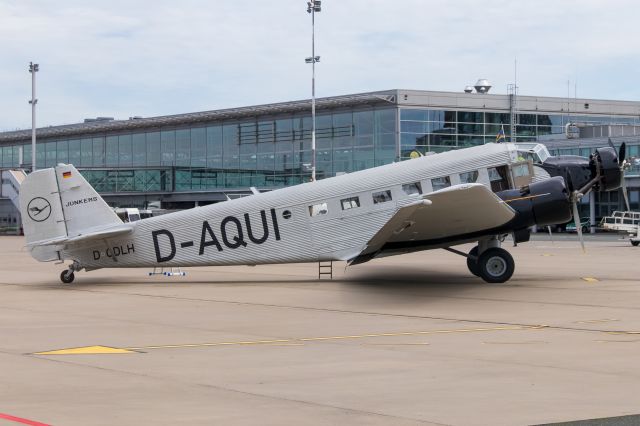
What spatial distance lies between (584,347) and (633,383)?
3.16 m

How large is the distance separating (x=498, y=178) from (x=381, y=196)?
3.41 meters

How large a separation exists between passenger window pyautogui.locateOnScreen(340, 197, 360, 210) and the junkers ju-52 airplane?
29mm

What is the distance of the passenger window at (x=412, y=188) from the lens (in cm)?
2594

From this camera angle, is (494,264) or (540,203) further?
(494,264)

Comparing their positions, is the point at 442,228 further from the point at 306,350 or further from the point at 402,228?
the point at 306,350

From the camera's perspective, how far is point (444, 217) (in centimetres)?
2414

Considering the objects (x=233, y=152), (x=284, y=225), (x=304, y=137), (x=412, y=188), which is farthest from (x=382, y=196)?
(x=233, y=152)

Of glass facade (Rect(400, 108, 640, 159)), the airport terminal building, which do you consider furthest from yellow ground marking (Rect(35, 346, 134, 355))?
the airport terminal building

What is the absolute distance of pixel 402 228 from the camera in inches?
956

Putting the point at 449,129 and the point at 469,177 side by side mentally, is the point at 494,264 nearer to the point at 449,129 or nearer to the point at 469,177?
the point at 469,177

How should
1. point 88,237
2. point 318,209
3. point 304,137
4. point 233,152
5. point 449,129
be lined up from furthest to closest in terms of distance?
point 233,152 → point 304,137 → point 449,129 → point 88,237 → point 318,209

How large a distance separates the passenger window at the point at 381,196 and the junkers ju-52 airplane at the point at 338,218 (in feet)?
0.10

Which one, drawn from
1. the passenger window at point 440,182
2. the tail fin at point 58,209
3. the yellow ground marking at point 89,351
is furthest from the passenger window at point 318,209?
the yellow ground marking at point 89,351

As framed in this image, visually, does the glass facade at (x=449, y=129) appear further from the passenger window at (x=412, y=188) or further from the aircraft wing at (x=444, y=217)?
the aircraft wing at (x=444, y=217)
